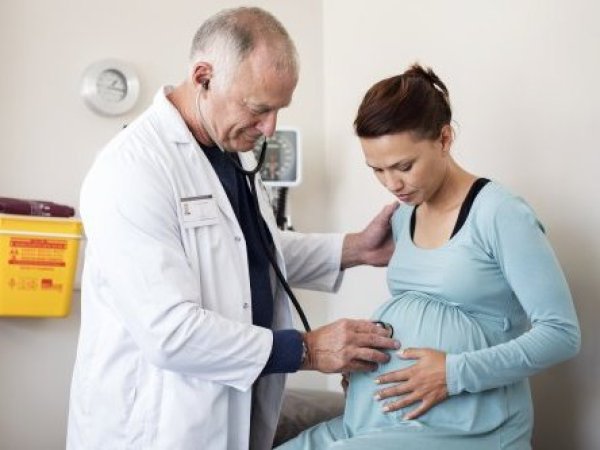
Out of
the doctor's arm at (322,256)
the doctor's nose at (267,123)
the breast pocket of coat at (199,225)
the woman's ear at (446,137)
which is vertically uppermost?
the doctor's nose at (267,123)

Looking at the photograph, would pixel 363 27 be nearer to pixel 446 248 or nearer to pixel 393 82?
pixel 393 82

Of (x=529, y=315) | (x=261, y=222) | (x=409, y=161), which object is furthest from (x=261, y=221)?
(x=529, y=315)

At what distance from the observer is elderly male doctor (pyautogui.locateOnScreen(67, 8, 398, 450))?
1396 mm

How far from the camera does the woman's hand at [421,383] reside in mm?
1300

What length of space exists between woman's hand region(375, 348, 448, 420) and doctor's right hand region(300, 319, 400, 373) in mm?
65

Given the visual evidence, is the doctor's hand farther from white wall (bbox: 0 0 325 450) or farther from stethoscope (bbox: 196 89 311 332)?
white wall (bbox: 0 0 325 450)

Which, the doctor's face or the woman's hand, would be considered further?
the doctor's face

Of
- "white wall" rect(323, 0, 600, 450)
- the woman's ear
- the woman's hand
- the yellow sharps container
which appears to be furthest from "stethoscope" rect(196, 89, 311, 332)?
the yellow sharps container

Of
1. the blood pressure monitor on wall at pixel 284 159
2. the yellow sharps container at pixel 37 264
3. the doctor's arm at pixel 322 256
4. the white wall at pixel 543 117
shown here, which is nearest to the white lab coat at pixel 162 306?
the doctor's arm at pixel 322 256

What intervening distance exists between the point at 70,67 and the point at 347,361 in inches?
63.9

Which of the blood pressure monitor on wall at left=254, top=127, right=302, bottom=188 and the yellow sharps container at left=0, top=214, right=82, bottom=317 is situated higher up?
the blood pressure monitor on wall at left=254, top=127, right=302, bottom=188

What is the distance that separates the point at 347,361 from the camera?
1.41 meters

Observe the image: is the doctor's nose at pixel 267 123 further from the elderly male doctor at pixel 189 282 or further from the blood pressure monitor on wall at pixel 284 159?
the blood pressure monitor on wall at pixel 284 159

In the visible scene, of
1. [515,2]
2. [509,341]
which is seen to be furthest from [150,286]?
[515,2]
